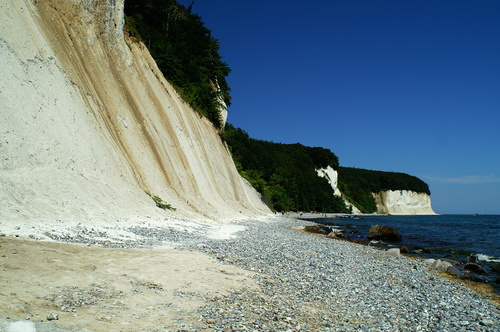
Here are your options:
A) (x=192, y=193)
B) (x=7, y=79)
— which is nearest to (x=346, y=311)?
(x=7, y=79)

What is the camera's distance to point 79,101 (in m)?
15.3

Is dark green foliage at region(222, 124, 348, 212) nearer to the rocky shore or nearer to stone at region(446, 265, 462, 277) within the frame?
stone at region(446, 265, 462, 277)

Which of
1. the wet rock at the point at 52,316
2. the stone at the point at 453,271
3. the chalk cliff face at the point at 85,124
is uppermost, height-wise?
the chalk cliff face at the point at 85,124

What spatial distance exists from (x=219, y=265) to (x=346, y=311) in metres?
3.06

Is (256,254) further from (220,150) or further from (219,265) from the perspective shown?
(220,150)

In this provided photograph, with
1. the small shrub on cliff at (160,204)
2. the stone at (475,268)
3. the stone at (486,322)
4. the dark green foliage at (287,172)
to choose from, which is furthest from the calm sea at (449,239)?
the small shrub on cliff at (160,204)

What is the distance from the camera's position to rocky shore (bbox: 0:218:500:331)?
15.9 feet

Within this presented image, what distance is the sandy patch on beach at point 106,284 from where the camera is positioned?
4328 millimetres

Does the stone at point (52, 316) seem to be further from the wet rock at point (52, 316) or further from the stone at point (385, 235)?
the stone at point (385, 235)

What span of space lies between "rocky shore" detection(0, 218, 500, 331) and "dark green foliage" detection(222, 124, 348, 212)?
27859mm

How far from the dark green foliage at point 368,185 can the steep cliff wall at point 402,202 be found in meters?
1.75

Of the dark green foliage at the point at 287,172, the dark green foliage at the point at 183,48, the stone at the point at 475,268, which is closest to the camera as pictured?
the stone at the point at 475,268

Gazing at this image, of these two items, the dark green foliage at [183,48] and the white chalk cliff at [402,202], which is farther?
the white chalk cliff at [402,202]

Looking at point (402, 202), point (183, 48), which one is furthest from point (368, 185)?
point (183, 48)
